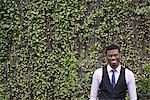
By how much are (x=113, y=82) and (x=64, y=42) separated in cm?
380

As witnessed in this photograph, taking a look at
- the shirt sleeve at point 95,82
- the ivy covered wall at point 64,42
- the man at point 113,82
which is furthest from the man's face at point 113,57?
the ivy covered wall at point 64,42

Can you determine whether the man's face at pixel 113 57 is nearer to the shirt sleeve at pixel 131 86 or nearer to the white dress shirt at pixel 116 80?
the white dress shirt at pixel 116 80

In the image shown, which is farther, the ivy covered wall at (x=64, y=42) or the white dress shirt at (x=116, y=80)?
the ivy covered wall at (x=64, y=42)

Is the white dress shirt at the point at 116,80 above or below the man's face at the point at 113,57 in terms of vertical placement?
below

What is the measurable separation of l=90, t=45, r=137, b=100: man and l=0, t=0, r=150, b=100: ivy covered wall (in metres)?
3.63

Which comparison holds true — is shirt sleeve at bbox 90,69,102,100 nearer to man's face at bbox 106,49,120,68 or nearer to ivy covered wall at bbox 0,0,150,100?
man's face at bbox 106,49,120,68

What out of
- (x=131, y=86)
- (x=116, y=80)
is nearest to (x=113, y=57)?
(x=116, y=80)

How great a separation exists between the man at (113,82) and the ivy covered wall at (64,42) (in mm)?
3627

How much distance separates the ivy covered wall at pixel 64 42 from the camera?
266 inches

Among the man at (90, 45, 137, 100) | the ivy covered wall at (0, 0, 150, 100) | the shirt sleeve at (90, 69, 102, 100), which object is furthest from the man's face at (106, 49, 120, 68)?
the ivy covered wall at (0, 0, 150, 100)

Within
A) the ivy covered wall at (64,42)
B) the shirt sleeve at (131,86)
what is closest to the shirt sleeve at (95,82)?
the shirt sleeve at (131,86)

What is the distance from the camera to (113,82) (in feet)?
10.3

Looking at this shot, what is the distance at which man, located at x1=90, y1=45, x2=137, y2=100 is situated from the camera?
10.2 feet

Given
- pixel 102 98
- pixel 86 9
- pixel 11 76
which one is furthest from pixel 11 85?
pixel 102 98
